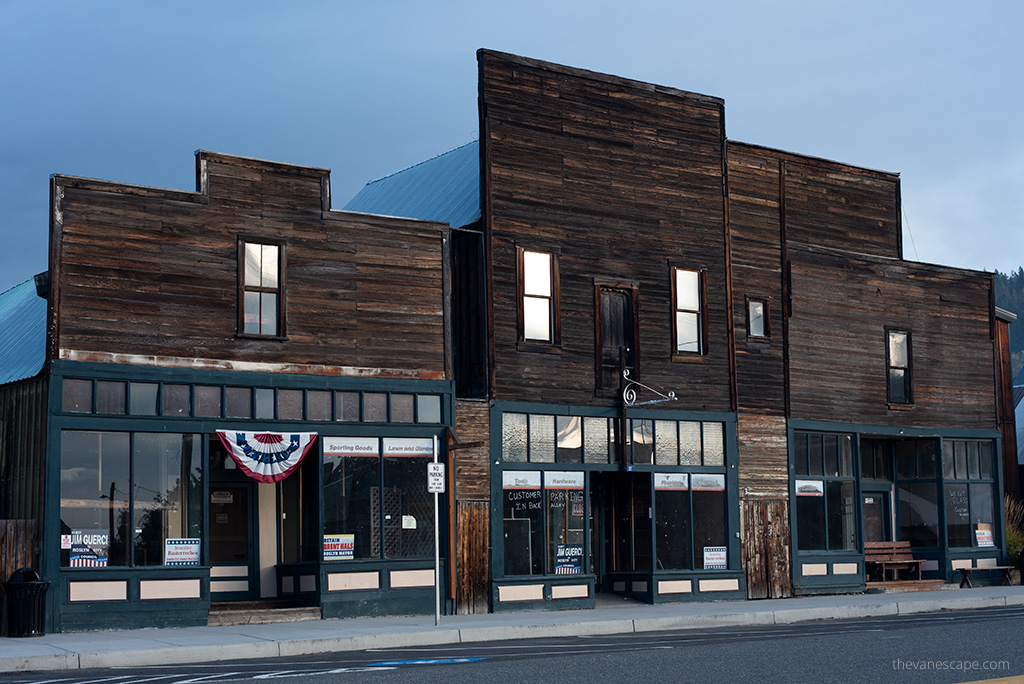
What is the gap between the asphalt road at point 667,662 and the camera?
12.5m

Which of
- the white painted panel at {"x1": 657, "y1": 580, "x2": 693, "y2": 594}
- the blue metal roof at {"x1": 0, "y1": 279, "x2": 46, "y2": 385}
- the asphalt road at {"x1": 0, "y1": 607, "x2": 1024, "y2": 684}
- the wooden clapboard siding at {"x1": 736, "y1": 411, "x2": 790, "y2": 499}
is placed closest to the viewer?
the asphalt road at {"x1": 0, "y1": 607, "x2": 1024, "y2": 684}

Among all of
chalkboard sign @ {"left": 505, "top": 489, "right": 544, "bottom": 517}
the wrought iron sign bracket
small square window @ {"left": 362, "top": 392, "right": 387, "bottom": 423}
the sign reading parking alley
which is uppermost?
the wrought iron sign bracket

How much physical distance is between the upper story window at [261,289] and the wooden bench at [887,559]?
52.9 feet

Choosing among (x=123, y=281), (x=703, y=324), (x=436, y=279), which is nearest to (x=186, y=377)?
(x=123, y=281)

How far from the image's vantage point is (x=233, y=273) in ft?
70.9

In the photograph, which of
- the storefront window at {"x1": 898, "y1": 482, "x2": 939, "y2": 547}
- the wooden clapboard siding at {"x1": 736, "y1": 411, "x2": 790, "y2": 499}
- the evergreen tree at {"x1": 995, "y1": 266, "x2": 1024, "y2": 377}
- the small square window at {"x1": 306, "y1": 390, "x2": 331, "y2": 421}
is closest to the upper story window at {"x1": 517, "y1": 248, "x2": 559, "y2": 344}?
the small square window at {"x1": 306, "y1": 390, "x2": 331, "y2": 421}

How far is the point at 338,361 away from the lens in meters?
22.5

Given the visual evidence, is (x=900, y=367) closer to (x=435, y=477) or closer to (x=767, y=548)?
(x=767, y=548)

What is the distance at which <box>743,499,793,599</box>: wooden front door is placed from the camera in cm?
2730

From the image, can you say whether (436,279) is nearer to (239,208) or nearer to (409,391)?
(409,391)

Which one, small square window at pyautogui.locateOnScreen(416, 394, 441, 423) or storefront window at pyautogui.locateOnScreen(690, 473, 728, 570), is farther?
storefront window at pyautogui.locateOnScreen(690, 473, 728, 570)

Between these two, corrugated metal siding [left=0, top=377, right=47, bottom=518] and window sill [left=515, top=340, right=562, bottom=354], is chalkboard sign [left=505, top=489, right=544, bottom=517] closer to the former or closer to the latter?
window sill [left=515, top=340, right=562, bottom=354]

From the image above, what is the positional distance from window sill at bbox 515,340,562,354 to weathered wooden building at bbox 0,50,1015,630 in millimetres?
56

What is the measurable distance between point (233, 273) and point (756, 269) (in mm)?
12754
